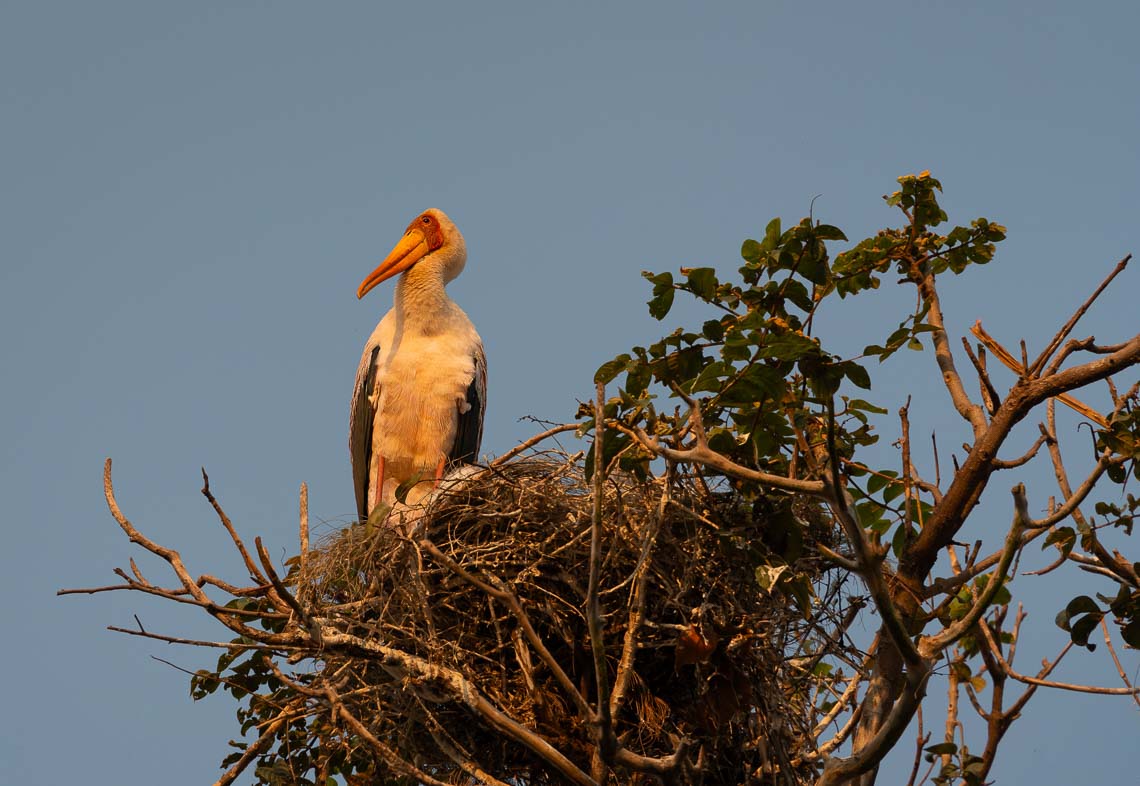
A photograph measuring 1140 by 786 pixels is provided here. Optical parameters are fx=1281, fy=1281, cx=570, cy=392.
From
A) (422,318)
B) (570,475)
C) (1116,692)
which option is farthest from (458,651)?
(422,318)

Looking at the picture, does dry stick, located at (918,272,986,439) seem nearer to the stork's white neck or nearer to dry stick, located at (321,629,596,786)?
dry stick, located at (321,629,596,786)

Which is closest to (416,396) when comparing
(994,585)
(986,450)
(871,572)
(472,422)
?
(472,422)

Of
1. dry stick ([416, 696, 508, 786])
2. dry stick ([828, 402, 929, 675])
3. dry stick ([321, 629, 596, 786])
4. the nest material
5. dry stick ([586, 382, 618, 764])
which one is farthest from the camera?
the nest material

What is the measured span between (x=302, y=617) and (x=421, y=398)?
337 centimetres

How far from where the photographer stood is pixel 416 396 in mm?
7199

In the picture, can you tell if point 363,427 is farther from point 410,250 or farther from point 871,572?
point 871,572

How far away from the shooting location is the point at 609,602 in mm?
4918

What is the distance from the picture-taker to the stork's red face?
7887 millimetres

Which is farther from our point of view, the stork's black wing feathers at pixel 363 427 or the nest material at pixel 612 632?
the stork's black wing feathers at pixel 363 427

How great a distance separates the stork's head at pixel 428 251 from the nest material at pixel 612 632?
3028 millimetres

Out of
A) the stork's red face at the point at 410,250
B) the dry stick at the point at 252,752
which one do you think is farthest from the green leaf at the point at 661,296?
the stork's red face at the point at 410,250

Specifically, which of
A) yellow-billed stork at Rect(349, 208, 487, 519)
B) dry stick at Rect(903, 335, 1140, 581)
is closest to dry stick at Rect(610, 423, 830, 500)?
dry stick at Rect(903, 335, 1140, 581)

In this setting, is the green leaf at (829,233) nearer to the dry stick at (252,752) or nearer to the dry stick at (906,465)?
the dry stick at (906,465)

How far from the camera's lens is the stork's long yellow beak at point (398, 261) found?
25.9ft
